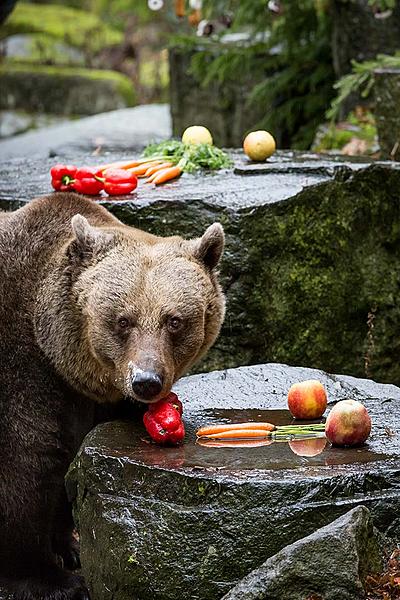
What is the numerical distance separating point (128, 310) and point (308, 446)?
1031 mm

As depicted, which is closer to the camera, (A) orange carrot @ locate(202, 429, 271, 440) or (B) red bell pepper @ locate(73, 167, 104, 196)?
(A) orange carrot @ locate(202, 429, 271, 440)

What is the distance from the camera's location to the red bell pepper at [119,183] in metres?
7.90

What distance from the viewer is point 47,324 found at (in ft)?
19.1

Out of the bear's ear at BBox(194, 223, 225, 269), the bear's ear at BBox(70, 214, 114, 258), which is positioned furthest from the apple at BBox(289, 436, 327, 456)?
the bear's ear at BBox(70, 214, 114, 258)

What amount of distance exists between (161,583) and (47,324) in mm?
1583

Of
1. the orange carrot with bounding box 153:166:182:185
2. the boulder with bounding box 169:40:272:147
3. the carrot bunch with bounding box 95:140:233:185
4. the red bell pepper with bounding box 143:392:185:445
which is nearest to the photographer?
the red bell pepper with bounding box 143:392:185:445

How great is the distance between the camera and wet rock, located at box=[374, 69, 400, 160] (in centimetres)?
1010

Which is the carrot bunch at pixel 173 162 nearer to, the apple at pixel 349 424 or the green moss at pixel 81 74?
the apple at pixel 349 424

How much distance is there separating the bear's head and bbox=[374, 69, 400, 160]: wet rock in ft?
15.3

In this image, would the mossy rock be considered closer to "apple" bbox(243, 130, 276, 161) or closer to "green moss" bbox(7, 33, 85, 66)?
"green moss" bbox(7, 33, 85, 66)

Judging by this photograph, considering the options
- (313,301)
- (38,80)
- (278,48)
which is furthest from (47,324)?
(38,80)

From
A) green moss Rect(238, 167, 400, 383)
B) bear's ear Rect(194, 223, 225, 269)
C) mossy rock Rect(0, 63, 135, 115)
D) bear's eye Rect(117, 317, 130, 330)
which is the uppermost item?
bear's ear Rect(194, 223, 225, 269)

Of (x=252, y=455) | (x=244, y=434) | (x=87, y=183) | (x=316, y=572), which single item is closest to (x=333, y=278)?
(x=87, y=183)

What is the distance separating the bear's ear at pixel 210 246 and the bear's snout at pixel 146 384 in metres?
0.95
